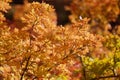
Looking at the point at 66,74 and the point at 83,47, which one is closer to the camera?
the point at 83,47

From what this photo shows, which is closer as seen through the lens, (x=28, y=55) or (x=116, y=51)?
(x=28, y=55)

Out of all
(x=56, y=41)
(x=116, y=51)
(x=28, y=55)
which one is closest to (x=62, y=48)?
(x=56, y=41)

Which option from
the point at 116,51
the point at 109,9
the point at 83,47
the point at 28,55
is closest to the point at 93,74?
the point at 116,51

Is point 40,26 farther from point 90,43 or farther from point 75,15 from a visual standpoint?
point 75,15

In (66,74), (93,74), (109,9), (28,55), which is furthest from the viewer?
(109,9)

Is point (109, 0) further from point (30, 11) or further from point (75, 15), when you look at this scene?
point (30, 11)

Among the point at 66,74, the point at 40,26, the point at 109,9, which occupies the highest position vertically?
the point at 109,9

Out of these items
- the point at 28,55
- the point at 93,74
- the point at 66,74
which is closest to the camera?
the point at 28,55

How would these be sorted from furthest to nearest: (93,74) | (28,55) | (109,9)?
(109,9) → (93,74) → (28,55)

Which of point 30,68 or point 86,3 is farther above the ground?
point 86,3
